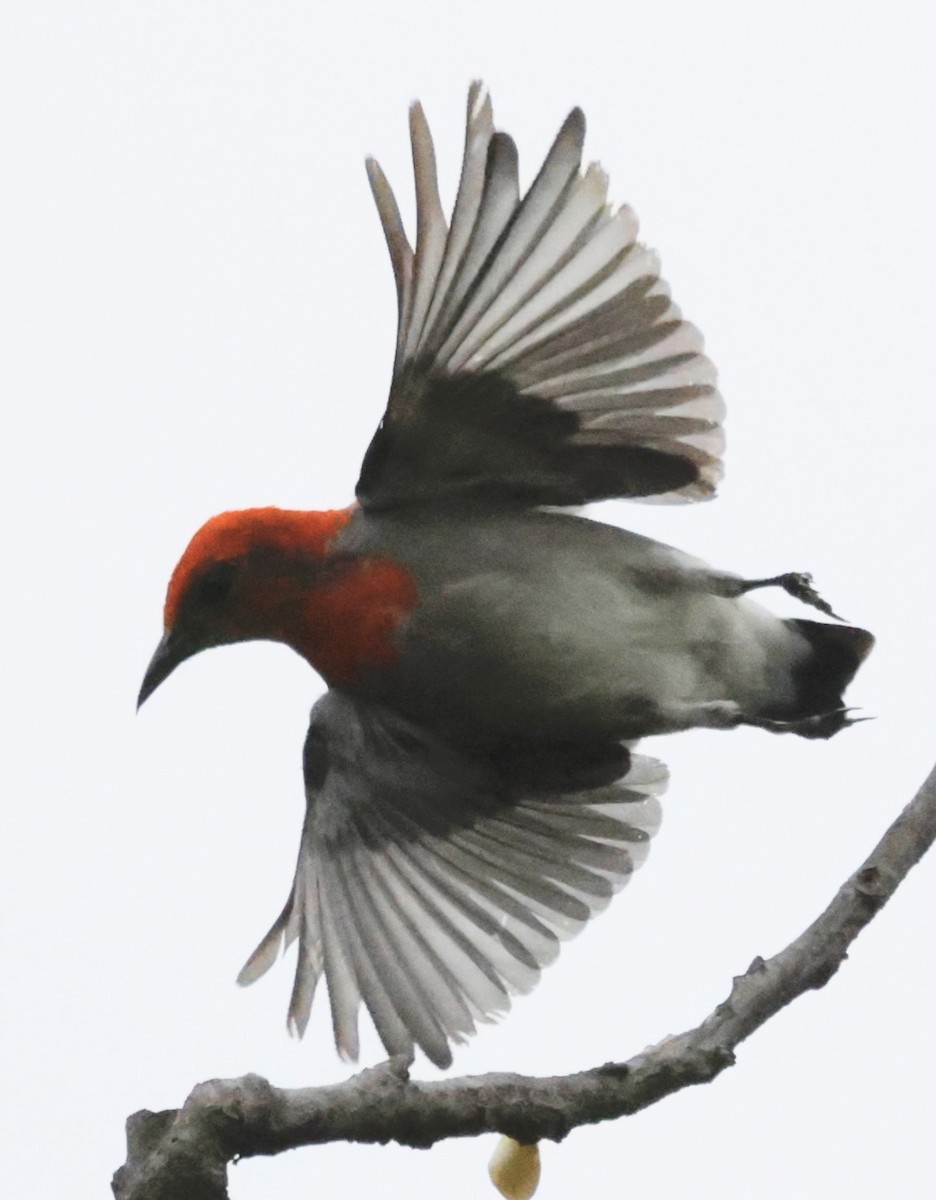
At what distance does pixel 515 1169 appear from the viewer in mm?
4289

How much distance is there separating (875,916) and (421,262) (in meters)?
2.17

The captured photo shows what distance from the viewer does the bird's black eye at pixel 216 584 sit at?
578 centimetres

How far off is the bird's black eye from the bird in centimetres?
1

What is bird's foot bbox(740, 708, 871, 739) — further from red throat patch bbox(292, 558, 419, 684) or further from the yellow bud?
the yellow bud

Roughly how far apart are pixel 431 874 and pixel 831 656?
1600 millimetres

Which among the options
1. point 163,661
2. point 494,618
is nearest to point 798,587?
point 494,618

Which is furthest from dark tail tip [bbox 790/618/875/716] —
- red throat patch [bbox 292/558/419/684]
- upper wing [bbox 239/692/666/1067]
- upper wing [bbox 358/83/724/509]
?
red throat patch [bbox 292/558/419/684]

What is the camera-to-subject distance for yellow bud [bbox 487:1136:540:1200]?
427 centimetres

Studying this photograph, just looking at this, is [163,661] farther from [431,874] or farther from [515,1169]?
[515,1169]

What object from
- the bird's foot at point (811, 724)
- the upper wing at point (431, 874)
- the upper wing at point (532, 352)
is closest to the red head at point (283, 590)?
the upper wing at point (532, 352)

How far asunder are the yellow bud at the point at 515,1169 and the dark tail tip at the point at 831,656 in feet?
8.71

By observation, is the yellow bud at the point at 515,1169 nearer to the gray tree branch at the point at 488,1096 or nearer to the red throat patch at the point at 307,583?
the gray tree branch at the point at 488,1096

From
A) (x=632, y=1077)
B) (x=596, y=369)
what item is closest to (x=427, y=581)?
(x=596, y=369)

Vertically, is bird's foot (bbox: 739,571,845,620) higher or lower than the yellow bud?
higher
